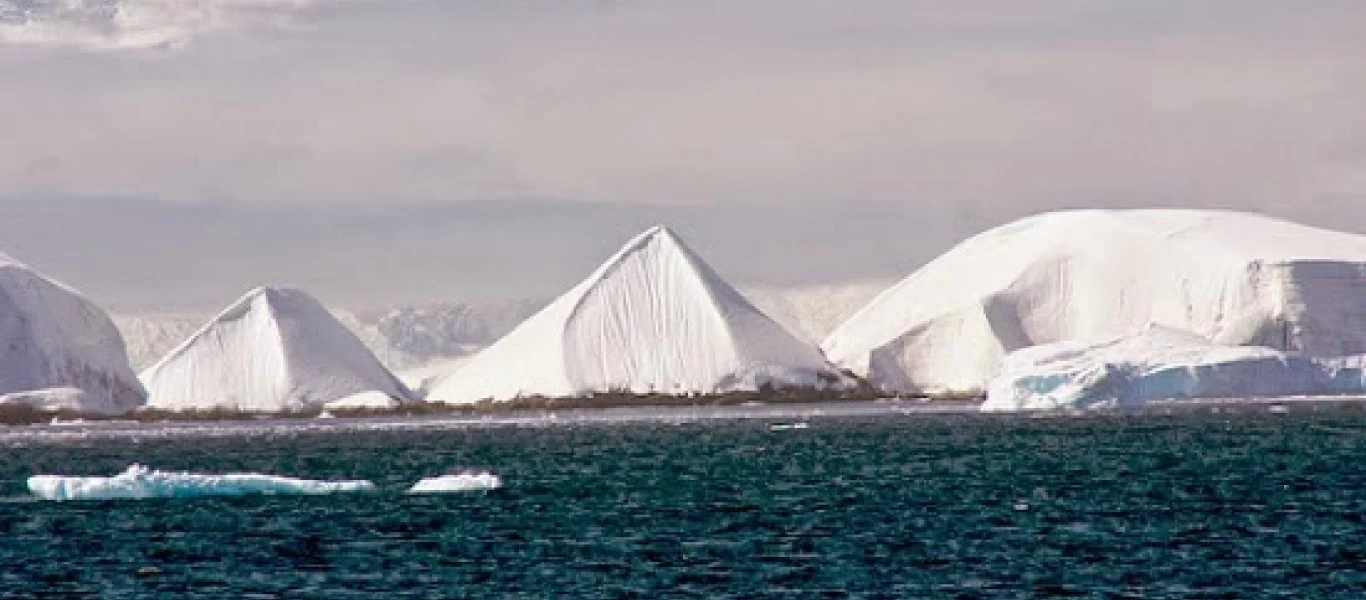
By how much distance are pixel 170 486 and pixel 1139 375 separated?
3917 inches

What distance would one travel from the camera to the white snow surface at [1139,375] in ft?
526

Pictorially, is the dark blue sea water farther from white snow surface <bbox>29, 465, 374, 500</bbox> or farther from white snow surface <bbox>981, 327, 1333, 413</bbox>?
white snow surface <bbox>981, 327, 1333, 413</bbox>

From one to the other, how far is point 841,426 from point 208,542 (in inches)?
3493

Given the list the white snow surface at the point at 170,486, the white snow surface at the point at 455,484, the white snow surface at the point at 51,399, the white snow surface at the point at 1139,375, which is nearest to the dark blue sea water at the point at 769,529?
the white snow surface at the point at 170,486

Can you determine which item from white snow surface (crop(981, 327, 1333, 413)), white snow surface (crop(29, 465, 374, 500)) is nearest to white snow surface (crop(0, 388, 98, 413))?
white snow surface (crop(981, 327, 1333, 413))

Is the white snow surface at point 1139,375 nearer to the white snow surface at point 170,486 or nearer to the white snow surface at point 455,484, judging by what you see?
the white snow surface at point 455,484

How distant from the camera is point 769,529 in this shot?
56.0m

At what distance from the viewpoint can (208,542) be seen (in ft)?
182

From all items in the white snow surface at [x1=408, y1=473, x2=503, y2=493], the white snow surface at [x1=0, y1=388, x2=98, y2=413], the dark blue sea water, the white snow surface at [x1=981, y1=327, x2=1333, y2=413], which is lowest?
the dark blue sea water

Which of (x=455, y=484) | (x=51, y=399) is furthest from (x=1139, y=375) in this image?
(x=455, y=484)

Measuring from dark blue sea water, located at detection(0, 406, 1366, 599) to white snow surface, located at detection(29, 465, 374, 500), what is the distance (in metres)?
0.72

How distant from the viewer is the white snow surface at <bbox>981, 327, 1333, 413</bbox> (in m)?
160

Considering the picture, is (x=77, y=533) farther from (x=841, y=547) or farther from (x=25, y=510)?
(x=841, y=547)

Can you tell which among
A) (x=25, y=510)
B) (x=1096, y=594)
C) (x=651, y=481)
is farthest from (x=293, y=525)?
(x=1096, y=594)
